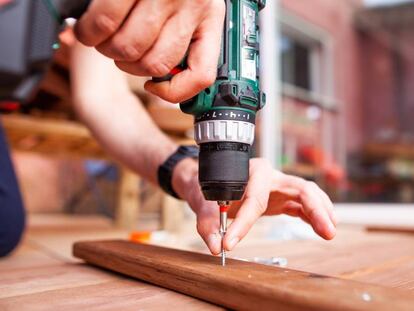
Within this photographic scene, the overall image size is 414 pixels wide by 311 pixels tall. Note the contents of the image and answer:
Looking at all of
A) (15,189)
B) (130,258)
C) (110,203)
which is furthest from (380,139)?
(130,258)

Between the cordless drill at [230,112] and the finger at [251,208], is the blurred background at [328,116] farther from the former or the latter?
the cordless drill at [230,112]

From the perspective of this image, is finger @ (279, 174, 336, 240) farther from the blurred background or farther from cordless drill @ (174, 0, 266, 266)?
the blurred background

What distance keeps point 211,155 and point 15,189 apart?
0.77 meters

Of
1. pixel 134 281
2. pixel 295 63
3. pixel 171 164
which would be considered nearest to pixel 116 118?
pixel 171 164

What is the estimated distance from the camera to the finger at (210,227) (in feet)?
1.92

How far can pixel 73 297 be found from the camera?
54cm

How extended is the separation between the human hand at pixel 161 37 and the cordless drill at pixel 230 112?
0.04m

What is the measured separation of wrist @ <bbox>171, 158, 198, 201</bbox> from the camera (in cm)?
73

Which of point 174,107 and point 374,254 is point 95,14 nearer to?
point 374,254

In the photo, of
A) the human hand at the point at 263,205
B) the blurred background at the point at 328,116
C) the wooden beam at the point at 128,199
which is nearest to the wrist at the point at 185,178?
the human hand at the point at 263,205

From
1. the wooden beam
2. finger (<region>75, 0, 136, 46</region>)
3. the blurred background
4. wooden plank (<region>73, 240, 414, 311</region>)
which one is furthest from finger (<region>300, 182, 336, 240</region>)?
the blurred background

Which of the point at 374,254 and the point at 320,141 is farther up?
the point at 320,141

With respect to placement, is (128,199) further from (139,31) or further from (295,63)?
(295,63)

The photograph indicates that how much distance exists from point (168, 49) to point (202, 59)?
0.14ft
